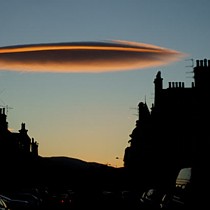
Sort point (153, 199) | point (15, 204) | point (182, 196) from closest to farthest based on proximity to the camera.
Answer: point (182, 196), point (15, 204), point (153, 199)

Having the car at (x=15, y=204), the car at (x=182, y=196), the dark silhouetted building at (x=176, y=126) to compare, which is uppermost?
the dark silhouetted building at (x=176, y=126)

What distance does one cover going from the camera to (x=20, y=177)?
10369 cm

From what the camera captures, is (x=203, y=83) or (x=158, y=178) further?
(x=158, y=178)

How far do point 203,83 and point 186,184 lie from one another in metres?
33.9

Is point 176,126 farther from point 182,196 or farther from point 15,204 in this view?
point 182,196

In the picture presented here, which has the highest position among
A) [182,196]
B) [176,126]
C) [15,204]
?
[176,126]

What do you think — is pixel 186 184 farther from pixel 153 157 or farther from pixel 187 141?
pixel 153 157

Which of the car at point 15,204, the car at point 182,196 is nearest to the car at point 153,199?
the car at point 182,196

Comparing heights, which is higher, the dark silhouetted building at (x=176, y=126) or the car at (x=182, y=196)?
the dark silhouetted building at (x=176, y=126)

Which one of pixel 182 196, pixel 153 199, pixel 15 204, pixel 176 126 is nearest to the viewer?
pixel 182 196

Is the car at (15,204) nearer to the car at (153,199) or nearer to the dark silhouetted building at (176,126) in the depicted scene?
the car at (153,199)

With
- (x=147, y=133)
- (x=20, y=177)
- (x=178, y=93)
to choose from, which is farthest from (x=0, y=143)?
(x=178, y=93)

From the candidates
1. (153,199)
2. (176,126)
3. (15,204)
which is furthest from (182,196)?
(176,126)

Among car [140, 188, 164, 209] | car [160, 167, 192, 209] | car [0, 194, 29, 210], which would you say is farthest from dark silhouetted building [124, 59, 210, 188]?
car [160, 167, 192, 209]
